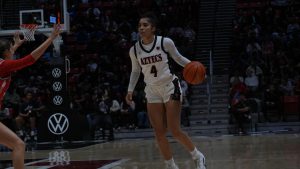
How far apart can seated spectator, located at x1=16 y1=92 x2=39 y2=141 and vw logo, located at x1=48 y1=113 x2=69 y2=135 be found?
6.43ft

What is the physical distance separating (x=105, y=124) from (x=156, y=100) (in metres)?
10.7

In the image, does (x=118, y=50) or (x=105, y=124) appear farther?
(x=118, y=50)

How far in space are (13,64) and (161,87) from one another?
1.91 m

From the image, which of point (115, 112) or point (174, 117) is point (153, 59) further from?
point (115, 112)

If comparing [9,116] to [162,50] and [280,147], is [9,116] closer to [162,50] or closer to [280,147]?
[280,147]

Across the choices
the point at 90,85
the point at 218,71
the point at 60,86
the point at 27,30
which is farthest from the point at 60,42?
the point at 218,71

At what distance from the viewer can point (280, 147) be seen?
9984 mm

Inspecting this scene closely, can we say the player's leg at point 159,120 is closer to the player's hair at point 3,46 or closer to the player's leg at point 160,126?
the player's leg at point 160,126

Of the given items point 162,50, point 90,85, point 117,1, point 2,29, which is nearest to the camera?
point 162,50

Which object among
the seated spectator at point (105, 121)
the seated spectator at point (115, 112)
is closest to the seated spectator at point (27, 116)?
the seated spectator at point (105, 121)

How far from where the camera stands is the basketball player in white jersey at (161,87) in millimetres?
6547

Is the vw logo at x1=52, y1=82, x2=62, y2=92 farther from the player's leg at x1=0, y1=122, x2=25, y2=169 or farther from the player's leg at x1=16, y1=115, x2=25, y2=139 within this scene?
the player's leg at x1=0, y1=122, x2=25, y2=169

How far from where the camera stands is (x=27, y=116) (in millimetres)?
17281

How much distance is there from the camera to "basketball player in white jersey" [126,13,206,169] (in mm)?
6547
